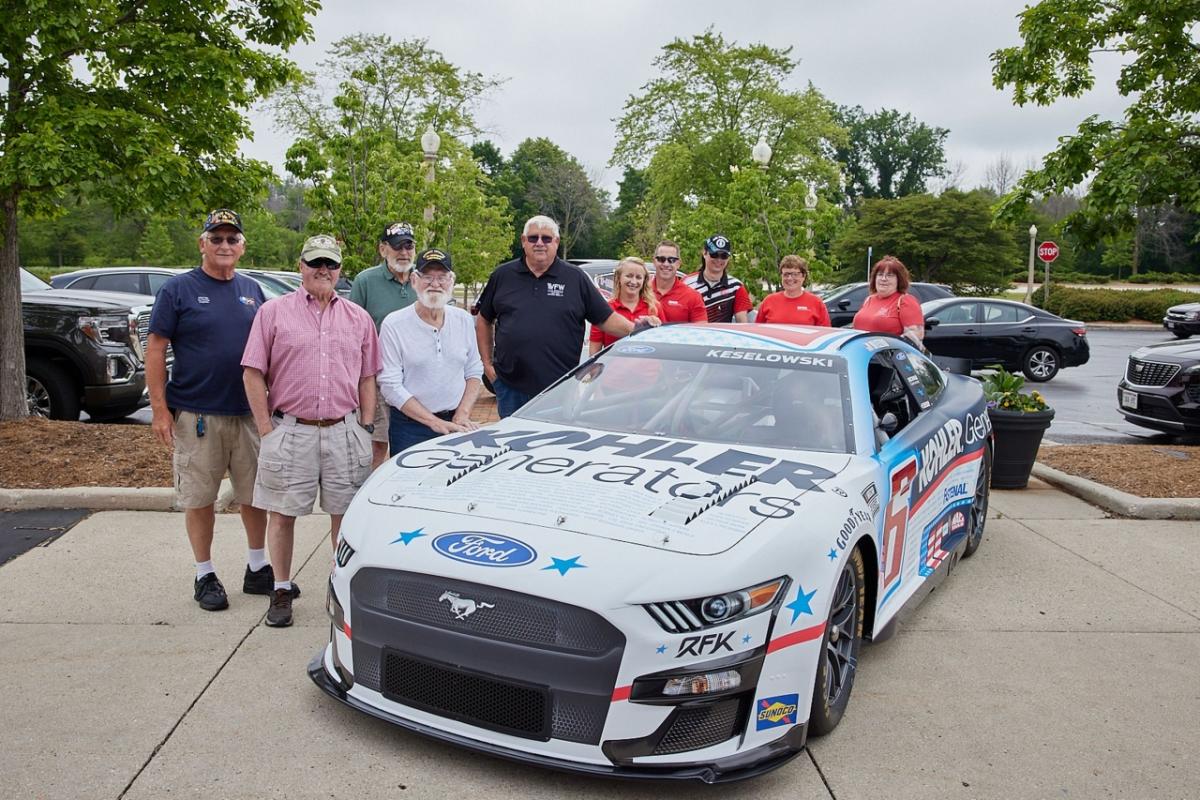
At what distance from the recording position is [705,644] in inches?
120

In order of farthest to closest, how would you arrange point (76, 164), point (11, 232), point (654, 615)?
1. point (11, 232)
2. point (76, 164)
3. point (654, 615)

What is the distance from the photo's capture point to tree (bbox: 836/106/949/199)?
9200 cm

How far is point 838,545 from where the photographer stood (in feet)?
11.5

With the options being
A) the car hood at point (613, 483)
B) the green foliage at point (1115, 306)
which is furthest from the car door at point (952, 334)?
the green foliage at point (1115, 306)

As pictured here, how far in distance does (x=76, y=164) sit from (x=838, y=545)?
627 centimetres

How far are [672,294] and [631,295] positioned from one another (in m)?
0.57

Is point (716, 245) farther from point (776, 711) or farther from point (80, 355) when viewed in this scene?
point (80, 355)

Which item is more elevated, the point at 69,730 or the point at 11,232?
the point at 11,232

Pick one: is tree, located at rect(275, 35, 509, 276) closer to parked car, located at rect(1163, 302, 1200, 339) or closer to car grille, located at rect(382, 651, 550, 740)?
car grille, located at rect(382, 651, 550, 740)

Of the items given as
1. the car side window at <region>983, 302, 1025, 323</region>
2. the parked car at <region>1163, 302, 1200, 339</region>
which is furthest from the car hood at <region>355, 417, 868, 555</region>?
the parked car at <region>1163, 302, 1200, 339</region>

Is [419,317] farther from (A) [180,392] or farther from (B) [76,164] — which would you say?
(B) [76,164]

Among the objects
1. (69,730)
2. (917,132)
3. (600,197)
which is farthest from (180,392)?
(917,132)

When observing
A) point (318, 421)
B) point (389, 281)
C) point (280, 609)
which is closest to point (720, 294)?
point (389, 281)

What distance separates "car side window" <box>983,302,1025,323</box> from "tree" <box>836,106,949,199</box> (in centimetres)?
7712
